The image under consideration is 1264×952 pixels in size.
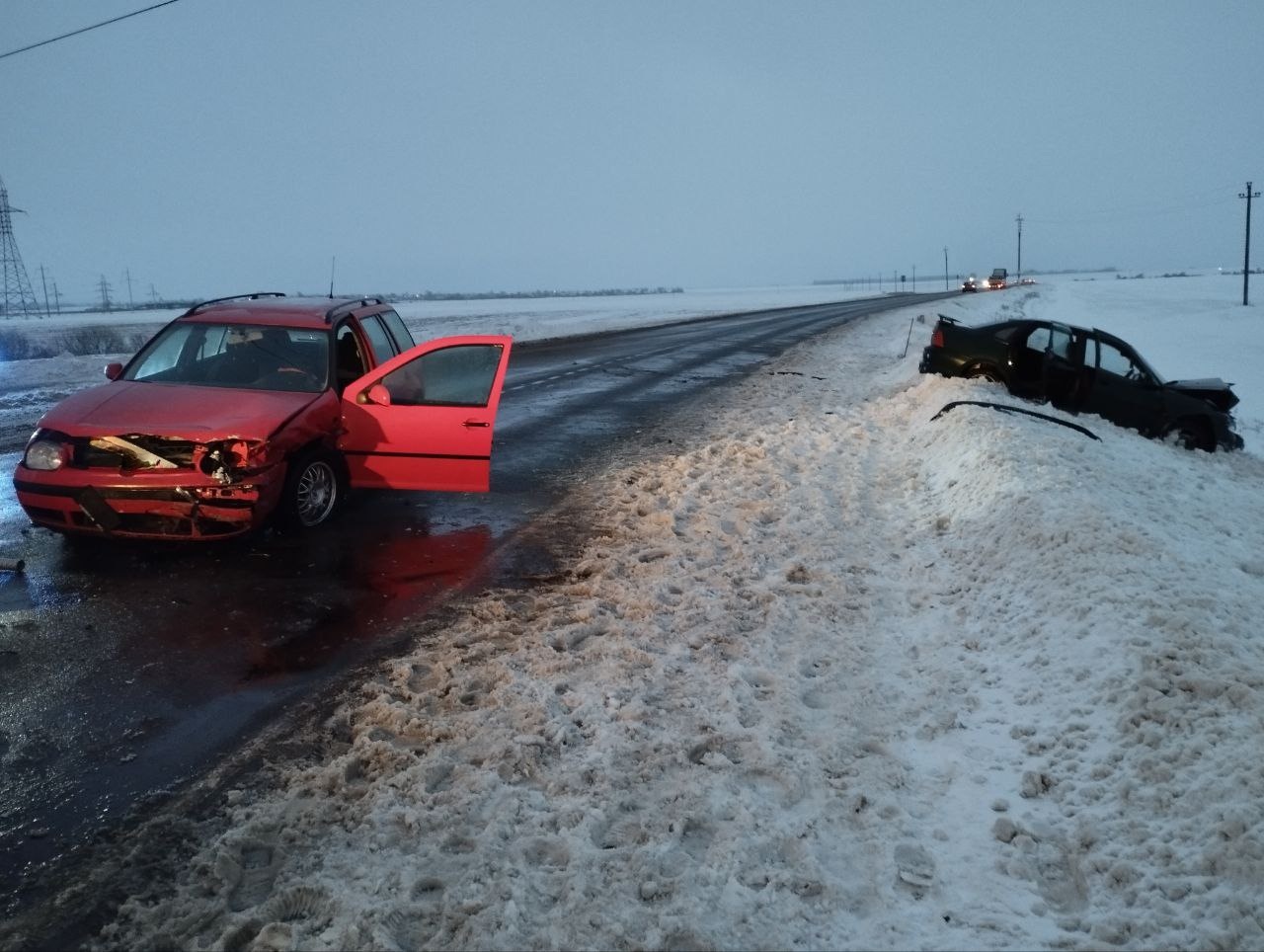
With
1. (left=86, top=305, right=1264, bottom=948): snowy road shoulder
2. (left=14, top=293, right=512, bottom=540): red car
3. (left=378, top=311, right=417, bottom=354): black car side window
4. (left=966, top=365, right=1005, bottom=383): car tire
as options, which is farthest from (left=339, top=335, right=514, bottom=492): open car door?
(left=966, top=365, right=1005, bottom=383): car tire

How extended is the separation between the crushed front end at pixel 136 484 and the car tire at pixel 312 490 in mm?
537

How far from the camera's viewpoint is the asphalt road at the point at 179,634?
3584 mm

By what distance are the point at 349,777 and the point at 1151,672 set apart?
3.72 m

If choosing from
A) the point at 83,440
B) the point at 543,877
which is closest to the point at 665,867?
the point at 543,877

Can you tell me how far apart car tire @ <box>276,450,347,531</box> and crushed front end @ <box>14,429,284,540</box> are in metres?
0.54

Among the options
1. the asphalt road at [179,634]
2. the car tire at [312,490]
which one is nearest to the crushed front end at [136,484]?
the asphalt road at [179,634]

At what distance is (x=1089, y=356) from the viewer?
12211 mm

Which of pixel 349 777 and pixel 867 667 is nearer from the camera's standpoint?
pixel 349 777

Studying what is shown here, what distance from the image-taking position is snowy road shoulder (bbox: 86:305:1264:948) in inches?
113

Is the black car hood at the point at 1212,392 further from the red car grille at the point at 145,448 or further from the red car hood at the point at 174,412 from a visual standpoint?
the red car grille at the point at 145,448

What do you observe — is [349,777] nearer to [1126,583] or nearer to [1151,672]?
[1151,672]

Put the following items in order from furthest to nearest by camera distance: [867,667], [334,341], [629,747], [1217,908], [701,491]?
1. [701,491]
2. [334,341]
3. [867,667]
4. [629,747]
5. [1217,908]

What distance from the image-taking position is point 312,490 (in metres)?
7.13

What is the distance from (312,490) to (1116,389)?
10.9m
